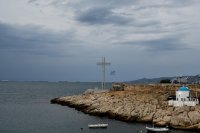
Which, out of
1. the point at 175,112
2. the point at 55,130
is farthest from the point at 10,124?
the point at 175,112

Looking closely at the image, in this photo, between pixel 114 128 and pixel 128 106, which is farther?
pixel 128 106

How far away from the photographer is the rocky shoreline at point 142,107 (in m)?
80.1

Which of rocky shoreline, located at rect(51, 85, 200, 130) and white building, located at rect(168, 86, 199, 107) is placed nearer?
rocky shoreline, located at rect(51, 85, 200, 130)

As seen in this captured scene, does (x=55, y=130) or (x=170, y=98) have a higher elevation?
(x=170, y=98)

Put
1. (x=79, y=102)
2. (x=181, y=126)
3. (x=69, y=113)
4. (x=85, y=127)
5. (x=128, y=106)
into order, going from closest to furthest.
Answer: (x=181, y=126), (x=85, y=127), (x=128, y=106), (x=69, y=113), (x=79, y=102)

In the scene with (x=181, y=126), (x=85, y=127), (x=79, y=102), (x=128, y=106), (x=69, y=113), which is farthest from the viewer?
(x=79, y=102)

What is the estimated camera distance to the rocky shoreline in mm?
80125

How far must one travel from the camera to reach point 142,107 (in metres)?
89.2

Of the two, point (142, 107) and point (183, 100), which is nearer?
point (142, 107)

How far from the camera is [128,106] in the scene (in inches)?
3610

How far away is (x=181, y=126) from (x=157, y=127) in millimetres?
4887

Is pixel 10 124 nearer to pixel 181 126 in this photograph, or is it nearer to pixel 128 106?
pixel 128 106

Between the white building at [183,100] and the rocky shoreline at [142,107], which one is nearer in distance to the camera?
the rocky shoreline at [142,107]

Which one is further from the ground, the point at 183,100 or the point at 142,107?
the point at 183,100
